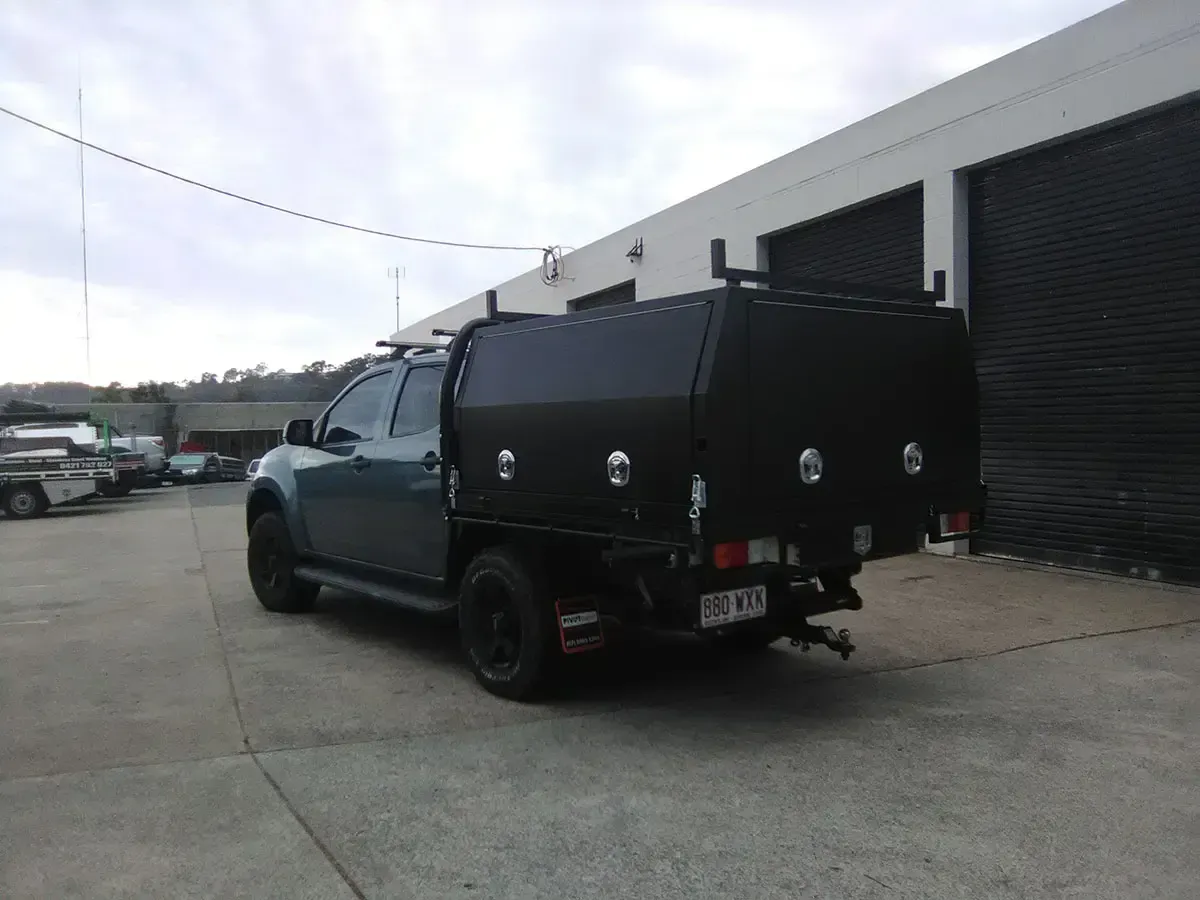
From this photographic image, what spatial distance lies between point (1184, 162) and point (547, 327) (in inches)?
257

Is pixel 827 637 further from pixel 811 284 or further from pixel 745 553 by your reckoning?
pixel 811 284

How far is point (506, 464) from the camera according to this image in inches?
216

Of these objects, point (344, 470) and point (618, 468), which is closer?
point (618, 468)

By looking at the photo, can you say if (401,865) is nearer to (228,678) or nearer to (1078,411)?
(228,678)

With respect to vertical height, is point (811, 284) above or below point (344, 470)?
above

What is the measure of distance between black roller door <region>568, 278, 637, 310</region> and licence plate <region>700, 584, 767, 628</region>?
12560 mm

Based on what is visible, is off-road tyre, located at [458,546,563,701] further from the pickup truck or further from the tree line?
the tree line

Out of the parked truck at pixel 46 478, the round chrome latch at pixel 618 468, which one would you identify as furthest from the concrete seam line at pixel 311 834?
the parked truck at pixel 46 478

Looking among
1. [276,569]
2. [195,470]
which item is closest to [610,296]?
[276,569]

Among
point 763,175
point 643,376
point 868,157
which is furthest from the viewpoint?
point 763,175

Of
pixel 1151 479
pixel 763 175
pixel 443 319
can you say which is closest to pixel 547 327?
pixel 1151 479

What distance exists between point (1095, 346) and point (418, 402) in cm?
667

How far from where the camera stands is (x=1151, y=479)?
881 cm

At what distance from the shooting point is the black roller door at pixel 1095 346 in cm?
856
